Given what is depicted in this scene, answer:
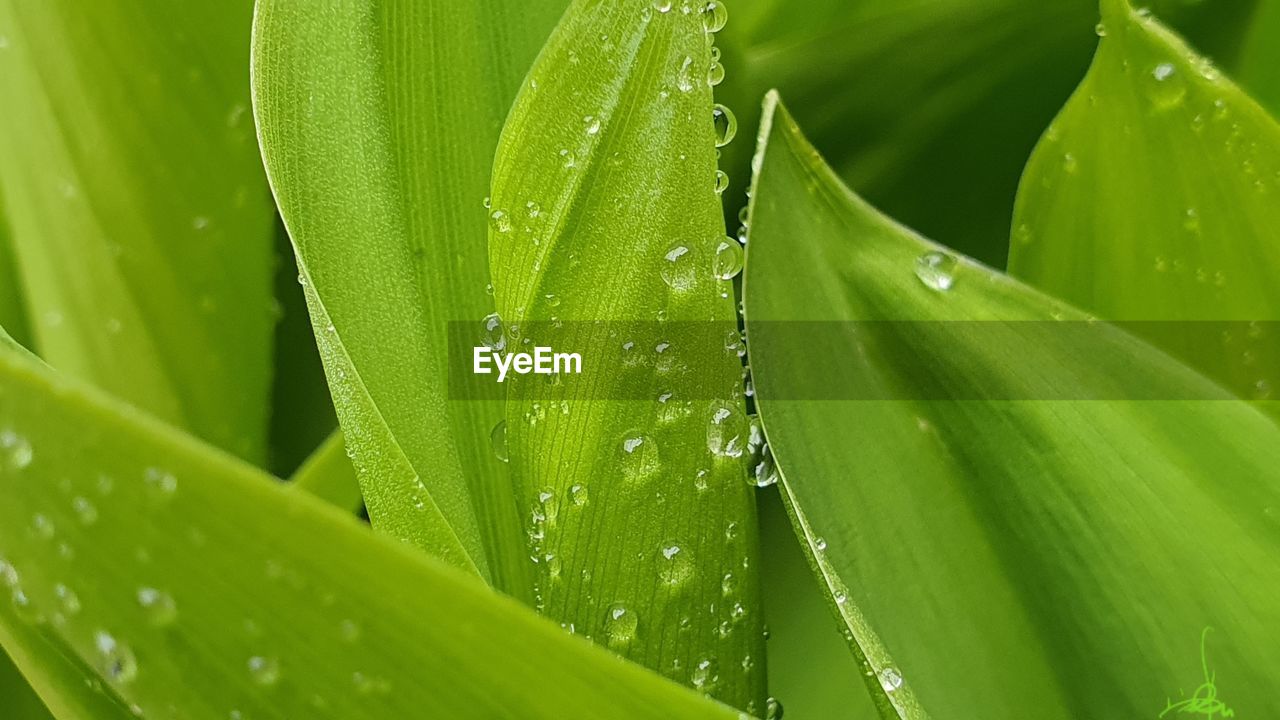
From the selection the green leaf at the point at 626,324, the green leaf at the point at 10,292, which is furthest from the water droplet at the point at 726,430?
the green leaf at the point at 10,292

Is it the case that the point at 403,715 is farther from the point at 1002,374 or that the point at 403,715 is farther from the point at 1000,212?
the point at 1000,212

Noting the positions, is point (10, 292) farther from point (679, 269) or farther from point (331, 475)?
point (679, 269)

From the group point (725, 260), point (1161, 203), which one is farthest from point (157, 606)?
point (1161, 203)

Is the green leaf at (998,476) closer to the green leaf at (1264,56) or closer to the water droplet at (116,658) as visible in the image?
the water droplet at (116,658)

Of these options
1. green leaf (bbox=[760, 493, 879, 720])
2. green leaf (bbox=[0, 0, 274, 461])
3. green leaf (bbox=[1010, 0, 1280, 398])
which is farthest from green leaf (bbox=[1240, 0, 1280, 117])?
green leaf (bbox=[0, 0, 274, 461])

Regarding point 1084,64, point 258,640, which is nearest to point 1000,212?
point 1084,64

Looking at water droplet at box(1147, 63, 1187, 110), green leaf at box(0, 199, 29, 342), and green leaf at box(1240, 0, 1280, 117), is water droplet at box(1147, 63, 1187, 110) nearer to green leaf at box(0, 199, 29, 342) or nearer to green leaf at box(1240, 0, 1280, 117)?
green leaf at box(1240, 0, 1280, 117)
